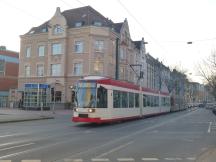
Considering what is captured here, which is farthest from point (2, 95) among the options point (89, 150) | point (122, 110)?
point (89, 150)

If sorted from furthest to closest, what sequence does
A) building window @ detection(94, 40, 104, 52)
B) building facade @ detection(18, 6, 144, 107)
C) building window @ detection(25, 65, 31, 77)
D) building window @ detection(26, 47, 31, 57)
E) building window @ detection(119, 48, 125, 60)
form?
1. building window @ detection(26, 47, 31, 57)
2. building window @ detection(25, 65, 31, 77)
3. building window @ detection(119, 48, 125, 60)
4. building window @ detection(94, 40, 104, 52)
5. building facade @ detection(18, 6, 144, 107)

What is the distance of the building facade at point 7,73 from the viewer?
238ft

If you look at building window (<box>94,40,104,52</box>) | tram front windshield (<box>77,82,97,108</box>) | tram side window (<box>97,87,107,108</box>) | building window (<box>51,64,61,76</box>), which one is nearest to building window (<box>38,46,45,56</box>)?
building window (<box>51,64,61,76</box>)

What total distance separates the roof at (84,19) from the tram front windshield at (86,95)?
36.9 meters

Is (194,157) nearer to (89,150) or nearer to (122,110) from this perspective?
(89,150)

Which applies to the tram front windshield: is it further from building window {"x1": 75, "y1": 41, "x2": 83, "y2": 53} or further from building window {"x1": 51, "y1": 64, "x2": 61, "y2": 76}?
building window {"x1": 51, "y1": 64, "x2": 61, "y2": 76}

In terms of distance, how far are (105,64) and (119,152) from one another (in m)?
46.9

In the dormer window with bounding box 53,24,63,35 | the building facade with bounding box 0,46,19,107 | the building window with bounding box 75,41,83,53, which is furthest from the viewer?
the building facade with bounding box 0,46,19,107

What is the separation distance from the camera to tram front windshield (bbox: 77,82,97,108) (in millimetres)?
24641

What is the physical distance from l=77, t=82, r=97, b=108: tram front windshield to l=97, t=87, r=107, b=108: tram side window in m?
0.28

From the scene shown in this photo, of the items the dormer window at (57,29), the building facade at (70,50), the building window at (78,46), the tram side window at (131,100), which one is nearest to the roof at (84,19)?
the building facade at (70,50)

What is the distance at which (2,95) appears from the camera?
7250 centimetres

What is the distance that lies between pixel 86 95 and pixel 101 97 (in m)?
0.97

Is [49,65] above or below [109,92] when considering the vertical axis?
above
